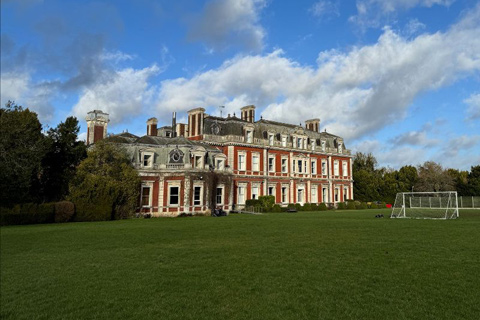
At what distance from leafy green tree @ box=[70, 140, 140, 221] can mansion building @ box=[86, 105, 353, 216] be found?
2.40 m

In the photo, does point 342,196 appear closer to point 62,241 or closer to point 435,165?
point 435,165

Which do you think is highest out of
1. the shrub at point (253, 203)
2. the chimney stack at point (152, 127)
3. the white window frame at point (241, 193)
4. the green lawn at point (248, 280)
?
the chimney stack at point (152, 127)

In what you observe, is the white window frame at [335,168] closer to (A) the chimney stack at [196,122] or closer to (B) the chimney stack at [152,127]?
(A) the chimney stack at [196,122]

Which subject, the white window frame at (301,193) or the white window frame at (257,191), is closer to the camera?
the white window frame at (257,191)

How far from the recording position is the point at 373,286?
8211mm

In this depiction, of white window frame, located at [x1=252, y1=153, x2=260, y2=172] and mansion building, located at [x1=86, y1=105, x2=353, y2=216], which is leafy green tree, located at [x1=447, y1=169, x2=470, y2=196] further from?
white window frame, located at [x1=252, y1=153, x2=260, y2=172]

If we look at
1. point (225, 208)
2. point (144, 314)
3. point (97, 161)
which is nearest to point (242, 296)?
point (144, 314)

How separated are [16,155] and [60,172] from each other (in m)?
5.88

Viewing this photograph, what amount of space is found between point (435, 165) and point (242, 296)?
71.1 metres

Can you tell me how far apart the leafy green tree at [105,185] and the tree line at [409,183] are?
134 ft

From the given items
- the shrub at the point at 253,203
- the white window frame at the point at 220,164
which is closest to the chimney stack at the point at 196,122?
the white window frame at the point at 220,164

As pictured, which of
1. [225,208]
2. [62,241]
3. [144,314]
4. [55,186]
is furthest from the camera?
[225,208]

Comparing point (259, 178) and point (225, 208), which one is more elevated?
point (259, 178)

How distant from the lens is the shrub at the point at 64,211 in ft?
88.5
